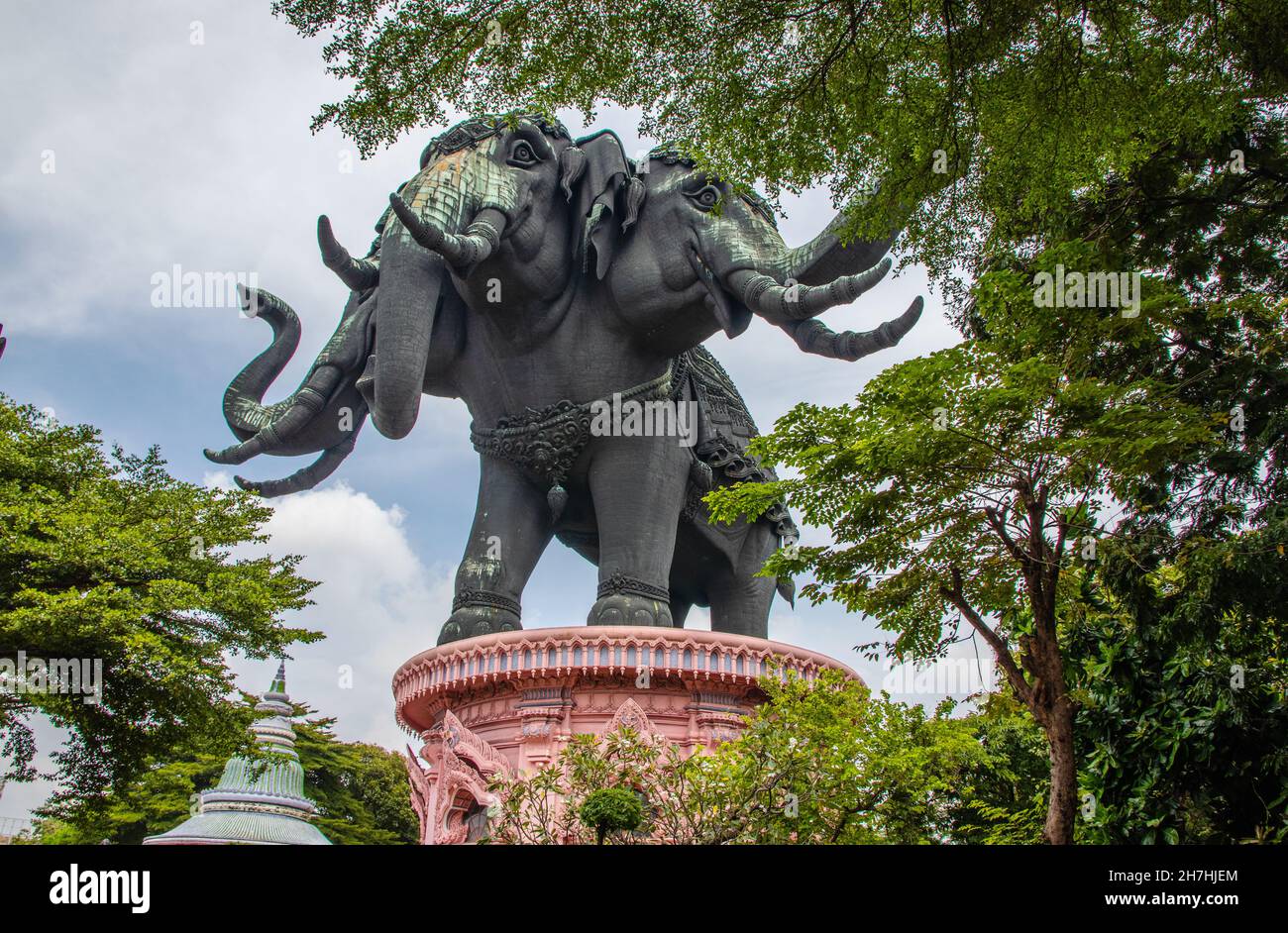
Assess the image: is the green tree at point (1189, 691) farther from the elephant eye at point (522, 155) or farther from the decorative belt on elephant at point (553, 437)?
the elephant eye at point (522, 155)

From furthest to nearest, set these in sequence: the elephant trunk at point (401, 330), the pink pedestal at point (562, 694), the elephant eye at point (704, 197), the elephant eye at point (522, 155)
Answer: the elephant eye at point (522, 155) → the elephant eye at point (704, 197) → the elephant trunk at point (401, 330) → the pink pedestal at point (562, 694)

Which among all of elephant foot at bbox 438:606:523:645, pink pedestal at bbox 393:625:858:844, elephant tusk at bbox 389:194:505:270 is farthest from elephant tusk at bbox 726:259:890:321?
elephant foot at bbox 438:606:523:645

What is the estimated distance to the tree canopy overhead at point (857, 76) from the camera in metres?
7.98

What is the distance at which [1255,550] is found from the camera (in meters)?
9.29

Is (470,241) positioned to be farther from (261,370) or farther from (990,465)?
(990,465)

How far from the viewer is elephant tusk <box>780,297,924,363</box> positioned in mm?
11234

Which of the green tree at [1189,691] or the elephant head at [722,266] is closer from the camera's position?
the green tree at [1189,691]

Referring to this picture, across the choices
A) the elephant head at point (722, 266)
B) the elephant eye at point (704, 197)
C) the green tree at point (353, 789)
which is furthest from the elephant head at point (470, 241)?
the green tree at point (353, 789)

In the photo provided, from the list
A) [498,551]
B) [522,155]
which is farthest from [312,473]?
[522,155]

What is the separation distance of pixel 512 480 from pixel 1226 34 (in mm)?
8426

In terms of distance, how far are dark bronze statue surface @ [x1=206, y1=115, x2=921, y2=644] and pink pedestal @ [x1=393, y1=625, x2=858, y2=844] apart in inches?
25.5

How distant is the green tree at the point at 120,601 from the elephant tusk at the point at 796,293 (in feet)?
21.5

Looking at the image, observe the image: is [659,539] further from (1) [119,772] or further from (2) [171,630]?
(1) [119,772]

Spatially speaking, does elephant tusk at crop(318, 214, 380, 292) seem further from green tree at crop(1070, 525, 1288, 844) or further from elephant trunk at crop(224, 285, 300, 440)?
green tree at crop(1070, 525, 1288, 844)
